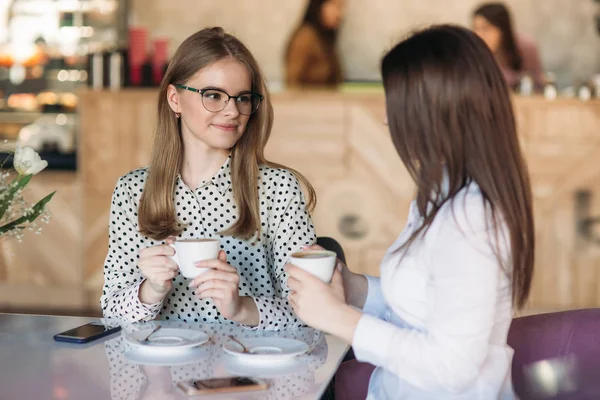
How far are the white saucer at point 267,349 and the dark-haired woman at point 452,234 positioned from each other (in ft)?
0.35

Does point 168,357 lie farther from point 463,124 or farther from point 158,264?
point 463,124

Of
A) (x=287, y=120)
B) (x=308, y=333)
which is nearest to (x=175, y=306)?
(x=308, y=333)

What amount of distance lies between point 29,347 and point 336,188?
294 cm

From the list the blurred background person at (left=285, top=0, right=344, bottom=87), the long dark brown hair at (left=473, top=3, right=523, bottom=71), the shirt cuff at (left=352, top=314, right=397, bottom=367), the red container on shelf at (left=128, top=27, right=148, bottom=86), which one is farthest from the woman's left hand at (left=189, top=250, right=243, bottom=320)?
the blurred background person at (left=285, top=0, right=344, bottom=87)

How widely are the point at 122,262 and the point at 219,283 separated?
17.0 inches

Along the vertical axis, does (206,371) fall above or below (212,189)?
Answer: below

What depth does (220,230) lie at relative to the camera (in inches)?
76.1

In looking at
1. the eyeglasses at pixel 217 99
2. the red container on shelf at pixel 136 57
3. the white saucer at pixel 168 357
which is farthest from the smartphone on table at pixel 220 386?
the red container on shelf at pixel 136 57

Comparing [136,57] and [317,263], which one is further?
[136,57]

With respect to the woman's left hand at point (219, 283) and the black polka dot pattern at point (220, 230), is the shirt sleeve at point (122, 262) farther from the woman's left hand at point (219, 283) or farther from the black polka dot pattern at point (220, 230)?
the woman's left hand at point (219, 283)

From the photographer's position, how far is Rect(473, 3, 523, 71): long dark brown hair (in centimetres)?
488

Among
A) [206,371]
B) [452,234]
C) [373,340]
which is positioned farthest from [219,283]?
[452,234]

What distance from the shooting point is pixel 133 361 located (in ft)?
4.58

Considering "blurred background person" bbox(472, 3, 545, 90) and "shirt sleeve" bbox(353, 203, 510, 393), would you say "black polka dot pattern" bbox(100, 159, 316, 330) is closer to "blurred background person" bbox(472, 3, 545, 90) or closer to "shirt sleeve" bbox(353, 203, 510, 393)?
"shirt sleeve" bbox(353, 203, 510, 393)
